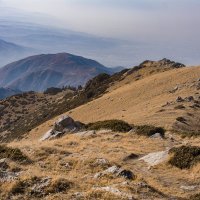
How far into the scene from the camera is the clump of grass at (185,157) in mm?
20109

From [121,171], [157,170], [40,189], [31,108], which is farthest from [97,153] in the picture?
[31,108]

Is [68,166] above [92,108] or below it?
above

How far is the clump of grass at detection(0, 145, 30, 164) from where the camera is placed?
770 inches

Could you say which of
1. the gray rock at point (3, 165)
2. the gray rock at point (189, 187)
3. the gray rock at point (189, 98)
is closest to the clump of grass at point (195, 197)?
the gray rock at point (189, 187)

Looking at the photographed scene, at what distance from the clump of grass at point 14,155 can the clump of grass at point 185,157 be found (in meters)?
6.73

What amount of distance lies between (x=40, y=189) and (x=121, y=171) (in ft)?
11.7

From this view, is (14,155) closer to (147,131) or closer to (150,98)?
(147,131)

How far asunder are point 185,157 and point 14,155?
789cm

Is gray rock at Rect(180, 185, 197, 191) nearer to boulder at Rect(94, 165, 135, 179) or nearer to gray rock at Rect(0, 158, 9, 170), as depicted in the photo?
boulder at Rect(94, 165, 135, 179)

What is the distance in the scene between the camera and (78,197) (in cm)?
1436

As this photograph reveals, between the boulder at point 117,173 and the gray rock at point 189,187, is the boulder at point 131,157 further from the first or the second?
the gray rock at point 189,187

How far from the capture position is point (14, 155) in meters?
19.9

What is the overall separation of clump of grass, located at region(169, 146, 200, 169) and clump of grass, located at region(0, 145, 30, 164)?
265 inches

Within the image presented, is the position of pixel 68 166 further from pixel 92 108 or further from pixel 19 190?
pixel 92 108
